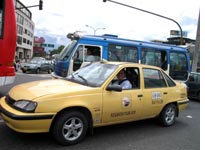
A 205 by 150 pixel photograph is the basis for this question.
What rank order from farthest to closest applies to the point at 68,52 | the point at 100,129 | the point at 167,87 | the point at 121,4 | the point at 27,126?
the point at 121,4 → the point at 68,52 → the point at 167,87 → the point at 100,129 → the point at 27,126

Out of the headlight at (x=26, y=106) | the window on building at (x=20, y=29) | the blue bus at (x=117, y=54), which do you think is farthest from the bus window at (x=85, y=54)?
the window on building at (x=20, y=29)

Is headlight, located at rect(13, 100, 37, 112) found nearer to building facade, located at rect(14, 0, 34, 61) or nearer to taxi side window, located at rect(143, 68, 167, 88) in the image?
taxi side window, located at rect(143, 68, 167, 88)

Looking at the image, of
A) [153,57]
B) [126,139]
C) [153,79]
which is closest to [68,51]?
[153,57]

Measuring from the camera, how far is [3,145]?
4.48 m

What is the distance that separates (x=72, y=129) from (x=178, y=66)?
9450 millimetres

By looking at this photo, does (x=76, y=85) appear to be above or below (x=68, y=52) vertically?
below

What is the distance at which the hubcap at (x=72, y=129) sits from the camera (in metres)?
4.71

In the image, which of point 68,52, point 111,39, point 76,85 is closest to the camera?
point 76,85

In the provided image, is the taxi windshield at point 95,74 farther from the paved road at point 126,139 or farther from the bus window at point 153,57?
the bus window at point 153,57

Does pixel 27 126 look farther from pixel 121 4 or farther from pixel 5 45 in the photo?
pixel 121 4

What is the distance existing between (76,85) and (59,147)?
124 cm

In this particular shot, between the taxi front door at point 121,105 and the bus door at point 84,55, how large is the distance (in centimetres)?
432

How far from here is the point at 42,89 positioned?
15.9ft

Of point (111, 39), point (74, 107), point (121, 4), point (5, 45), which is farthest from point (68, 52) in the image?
point (121, 4)
